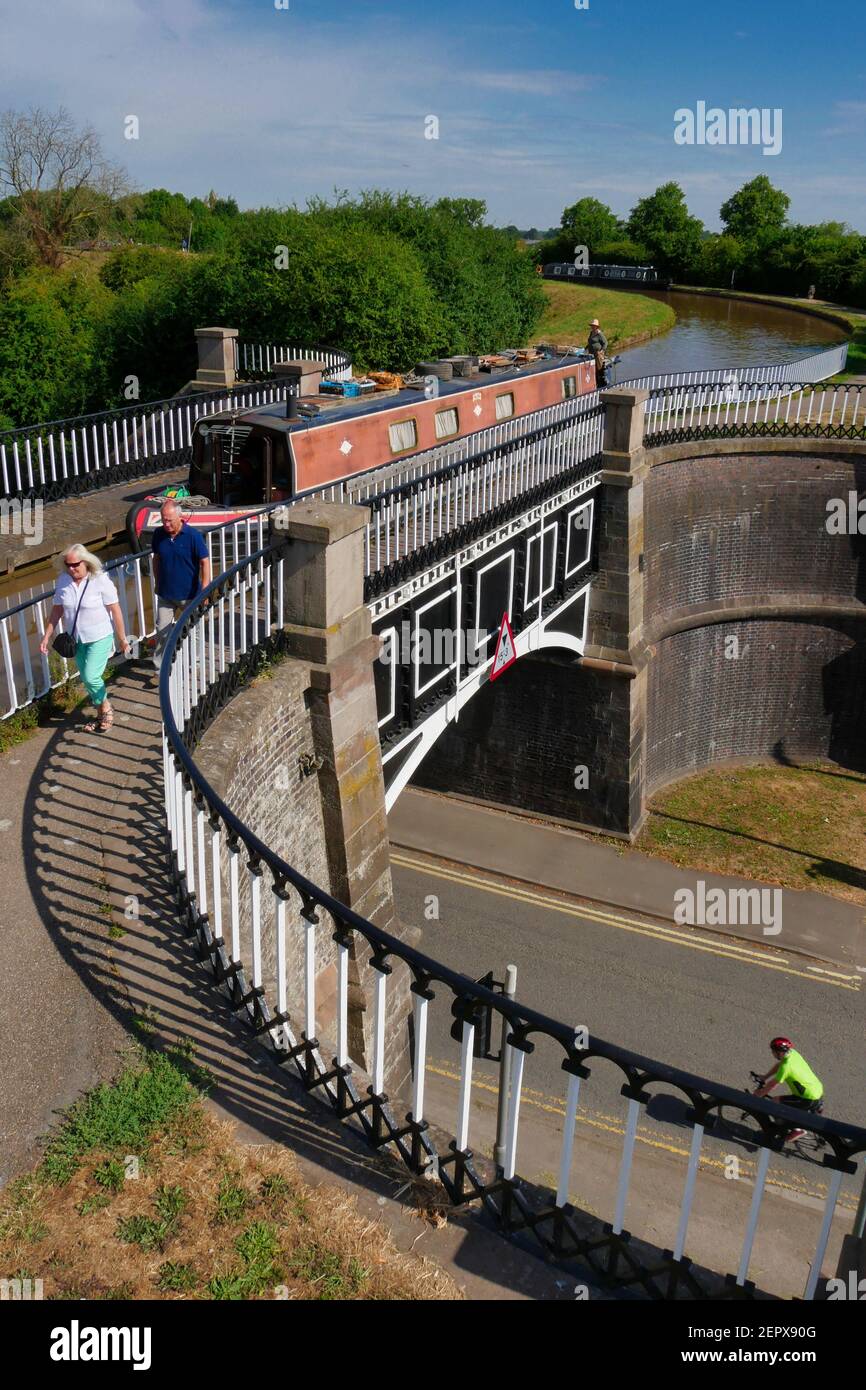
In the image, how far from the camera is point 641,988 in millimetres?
16141

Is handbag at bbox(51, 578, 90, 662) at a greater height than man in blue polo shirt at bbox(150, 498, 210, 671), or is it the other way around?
man in blue polo shirt at bbox(150, 498, 210, 671)

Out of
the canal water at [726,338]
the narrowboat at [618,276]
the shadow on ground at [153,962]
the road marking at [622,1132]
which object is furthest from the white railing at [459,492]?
the narrowboat at [618,276]

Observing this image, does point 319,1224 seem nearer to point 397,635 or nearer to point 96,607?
point 96,607

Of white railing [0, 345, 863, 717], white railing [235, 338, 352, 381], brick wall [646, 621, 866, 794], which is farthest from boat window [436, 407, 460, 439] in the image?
brick wall [646, 621, 866, 794]

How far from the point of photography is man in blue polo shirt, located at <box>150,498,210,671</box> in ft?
28.9

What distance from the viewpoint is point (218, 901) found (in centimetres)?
552

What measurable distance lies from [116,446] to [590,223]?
7128cm

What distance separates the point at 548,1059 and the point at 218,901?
10.6 m

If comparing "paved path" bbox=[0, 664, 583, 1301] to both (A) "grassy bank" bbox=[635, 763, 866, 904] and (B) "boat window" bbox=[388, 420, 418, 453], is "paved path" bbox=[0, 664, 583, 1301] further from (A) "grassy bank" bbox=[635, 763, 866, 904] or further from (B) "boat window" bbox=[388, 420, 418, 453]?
(A) "grassy bank" bbox=[635, 763, 866, 904]

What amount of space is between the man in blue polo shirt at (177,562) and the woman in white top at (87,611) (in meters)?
0.76

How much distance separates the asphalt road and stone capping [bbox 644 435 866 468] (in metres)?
10.1

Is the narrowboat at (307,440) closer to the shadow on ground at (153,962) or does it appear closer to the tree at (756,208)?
the shadow on ground at (153,962)

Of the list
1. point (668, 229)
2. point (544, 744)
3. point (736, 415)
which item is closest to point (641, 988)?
point (544, 744)
